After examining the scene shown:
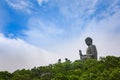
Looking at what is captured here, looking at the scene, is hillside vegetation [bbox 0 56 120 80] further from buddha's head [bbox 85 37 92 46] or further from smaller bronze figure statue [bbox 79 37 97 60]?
buddha's head [bbox 85 37 92 46]

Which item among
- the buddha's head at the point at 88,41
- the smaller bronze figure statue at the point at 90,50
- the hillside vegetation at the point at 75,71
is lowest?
the hillside vegetation at the point at 75,71

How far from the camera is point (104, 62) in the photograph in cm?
3164

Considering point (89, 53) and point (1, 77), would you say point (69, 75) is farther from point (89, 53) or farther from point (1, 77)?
point (89, 53)

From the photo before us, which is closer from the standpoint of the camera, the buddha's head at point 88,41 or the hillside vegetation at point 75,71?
the hillside vegetation at point 75,71

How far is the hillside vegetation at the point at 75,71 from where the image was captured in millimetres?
27836

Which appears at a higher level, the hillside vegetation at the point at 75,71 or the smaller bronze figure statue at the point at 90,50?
the smaller bronze figure statue at the point at 90,50

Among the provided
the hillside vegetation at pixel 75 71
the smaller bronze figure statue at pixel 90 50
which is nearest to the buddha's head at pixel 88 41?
the smaller bronze figure statue at pixel 90 50

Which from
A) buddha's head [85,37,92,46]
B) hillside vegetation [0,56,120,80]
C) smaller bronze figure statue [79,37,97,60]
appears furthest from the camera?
buddha's head [85,37,92,46]

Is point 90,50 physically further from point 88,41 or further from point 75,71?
point 75,71

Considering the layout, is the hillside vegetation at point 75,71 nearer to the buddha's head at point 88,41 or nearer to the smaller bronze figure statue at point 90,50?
the smaller bronze figure statue at point 90,50

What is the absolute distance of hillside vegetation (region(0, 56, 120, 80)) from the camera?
27.8m

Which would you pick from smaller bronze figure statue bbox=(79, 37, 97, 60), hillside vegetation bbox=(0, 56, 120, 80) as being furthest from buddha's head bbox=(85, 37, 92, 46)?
hillside vegetation bbox=(0, 56, 120, 80)

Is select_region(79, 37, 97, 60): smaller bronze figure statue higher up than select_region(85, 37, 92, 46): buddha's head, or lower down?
lower down

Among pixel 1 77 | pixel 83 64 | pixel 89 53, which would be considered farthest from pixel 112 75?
pixel 89 53
